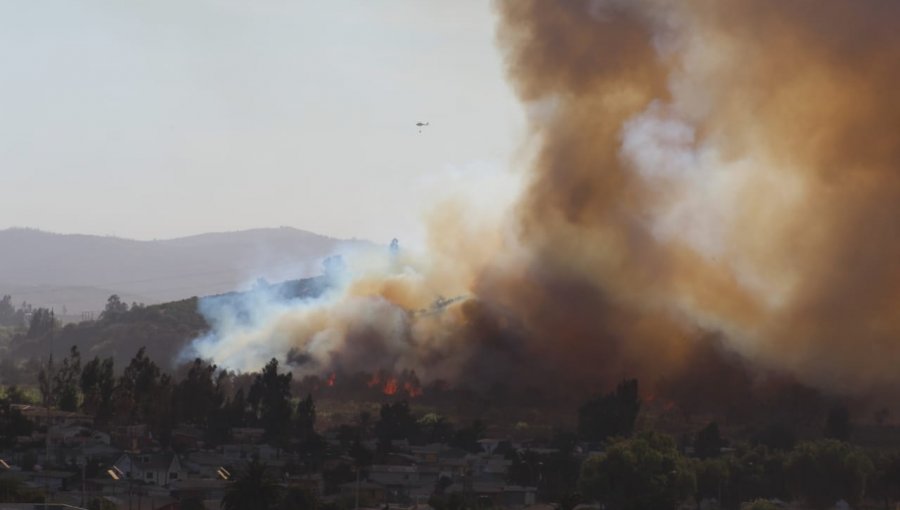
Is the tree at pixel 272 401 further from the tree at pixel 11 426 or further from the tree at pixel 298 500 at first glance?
the tree at pixel 298 500

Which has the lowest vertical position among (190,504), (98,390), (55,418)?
(190,504)

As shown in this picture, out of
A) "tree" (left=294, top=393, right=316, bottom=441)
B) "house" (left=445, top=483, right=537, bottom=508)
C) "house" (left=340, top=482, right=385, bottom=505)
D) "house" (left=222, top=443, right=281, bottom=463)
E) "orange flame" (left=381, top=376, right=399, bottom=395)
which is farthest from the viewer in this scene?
"orange flame" (left=381, top=376, right=399, bottom=395)

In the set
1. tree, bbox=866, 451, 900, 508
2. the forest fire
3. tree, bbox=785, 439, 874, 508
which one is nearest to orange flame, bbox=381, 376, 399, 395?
the forest fire

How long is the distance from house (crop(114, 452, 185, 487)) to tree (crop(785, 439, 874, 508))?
4178cm

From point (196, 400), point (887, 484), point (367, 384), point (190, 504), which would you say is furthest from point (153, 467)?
point (367, 384)

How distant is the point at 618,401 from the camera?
140125mm

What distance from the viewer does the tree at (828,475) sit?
112875mm

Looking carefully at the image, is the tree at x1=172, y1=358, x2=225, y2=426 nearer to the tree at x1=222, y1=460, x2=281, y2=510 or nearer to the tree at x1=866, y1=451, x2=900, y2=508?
the tree at x1=222, y1=460, x2=281, y2=510

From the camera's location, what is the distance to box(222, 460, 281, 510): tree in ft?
306

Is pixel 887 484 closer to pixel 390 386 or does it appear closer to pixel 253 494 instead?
pixel 253 494

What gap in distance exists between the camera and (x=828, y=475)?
372ft

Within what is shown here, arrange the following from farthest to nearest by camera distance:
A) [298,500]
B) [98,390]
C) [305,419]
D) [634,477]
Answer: [98,390] < [305,419] < [634,477] < [298,500]

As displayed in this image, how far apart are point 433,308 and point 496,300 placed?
1169cm

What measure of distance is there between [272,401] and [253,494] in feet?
175
